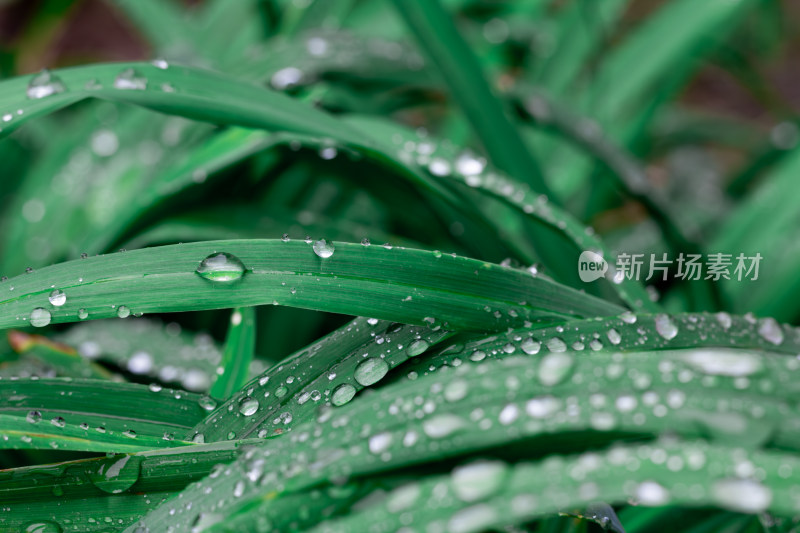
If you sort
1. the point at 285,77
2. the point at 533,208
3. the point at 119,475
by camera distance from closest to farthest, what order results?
the point at 119,475 < the point at 533,208 < the point at 285,77

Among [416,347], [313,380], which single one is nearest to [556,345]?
[416,347]

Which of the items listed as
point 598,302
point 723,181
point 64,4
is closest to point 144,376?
point 598,302

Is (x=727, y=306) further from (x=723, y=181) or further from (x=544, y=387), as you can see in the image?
(x=723, y=181)

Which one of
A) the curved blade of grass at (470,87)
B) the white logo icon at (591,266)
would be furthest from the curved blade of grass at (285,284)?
the curved blade of grass at (470,87)

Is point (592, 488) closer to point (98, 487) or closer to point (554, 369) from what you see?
point (554, 369)

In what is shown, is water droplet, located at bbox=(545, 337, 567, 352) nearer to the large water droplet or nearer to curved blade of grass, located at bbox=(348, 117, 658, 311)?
curved blade of grass, located at bbox=(348, 117, 658, 311)

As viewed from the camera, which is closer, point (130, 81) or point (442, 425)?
point (442, 425)

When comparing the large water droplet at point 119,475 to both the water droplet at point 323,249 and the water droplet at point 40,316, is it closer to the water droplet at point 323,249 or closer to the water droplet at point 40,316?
the water droplet at point 40,316

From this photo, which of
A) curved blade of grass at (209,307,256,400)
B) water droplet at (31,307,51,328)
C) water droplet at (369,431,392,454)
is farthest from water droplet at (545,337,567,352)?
water droplet at (31,307,51,328)
